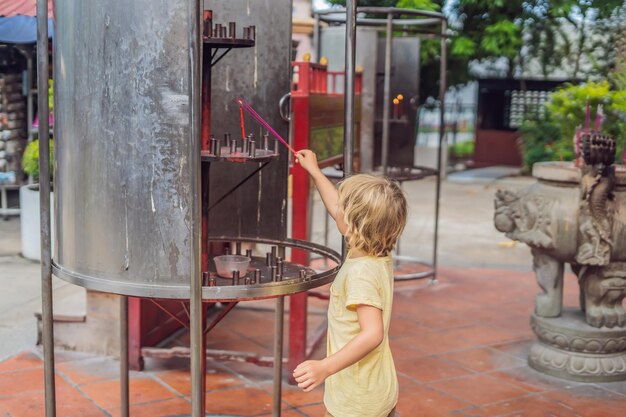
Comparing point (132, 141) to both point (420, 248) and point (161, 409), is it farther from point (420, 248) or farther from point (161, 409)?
point (420, 248)

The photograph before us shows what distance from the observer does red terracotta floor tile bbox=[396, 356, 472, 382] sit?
15.2 ft

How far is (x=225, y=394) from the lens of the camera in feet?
14.0

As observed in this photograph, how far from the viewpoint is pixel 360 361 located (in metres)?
2.61

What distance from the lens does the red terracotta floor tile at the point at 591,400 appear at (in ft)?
13.7

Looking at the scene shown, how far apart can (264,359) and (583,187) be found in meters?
1.81

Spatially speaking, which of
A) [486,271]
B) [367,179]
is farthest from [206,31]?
[486,271]

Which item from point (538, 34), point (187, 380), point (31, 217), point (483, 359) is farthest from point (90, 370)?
point (538, 34)

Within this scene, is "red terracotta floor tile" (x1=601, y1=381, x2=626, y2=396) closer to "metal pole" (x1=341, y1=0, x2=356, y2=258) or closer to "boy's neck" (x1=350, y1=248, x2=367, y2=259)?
"metal pole" (x1=341, y1=0, x2=356, y2=258)

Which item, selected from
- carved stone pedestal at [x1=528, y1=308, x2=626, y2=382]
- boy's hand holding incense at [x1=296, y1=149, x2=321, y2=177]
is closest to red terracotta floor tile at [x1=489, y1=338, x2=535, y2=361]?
carved stone pedestal at [x1=528, y1=308, x2=626, y2=382]

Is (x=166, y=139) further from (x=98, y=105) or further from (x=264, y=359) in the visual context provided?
(x=264, y=359)

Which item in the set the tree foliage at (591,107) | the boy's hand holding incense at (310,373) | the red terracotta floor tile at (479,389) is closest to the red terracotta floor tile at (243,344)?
the red terracotta floor tile at (479,389)

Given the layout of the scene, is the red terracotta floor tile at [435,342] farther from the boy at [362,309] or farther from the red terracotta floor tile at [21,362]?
the boy at [362,309]

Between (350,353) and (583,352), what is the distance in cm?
262

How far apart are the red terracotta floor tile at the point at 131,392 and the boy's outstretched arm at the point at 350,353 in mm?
1932
